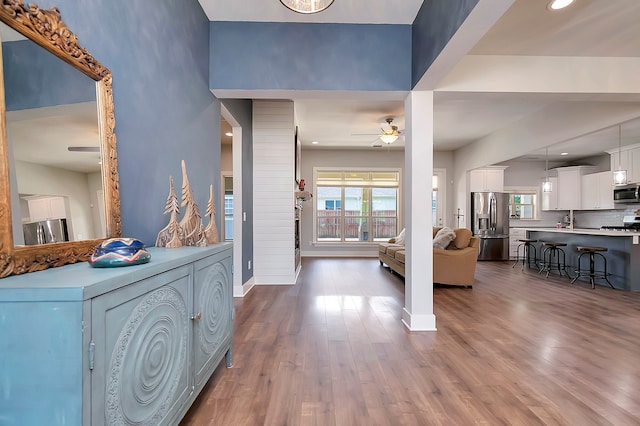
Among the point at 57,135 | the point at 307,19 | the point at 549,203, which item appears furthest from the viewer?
the point at 549,203

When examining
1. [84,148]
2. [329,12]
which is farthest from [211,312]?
[329,12]

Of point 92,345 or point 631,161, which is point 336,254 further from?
point 92,345

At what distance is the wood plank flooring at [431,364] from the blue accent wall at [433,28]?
2.33m

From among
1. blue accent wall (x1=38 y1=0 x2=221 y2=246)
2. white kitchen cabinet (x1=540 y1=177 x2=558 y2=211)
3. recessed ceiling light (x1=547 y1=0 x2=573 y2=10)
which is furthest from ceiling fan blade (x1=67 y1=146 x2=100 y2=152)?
white kitchen cabinet (x1=540 y1=177 x2=558 y2=211)

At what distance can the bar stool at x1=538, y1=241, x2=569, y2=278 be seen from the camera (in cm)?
594

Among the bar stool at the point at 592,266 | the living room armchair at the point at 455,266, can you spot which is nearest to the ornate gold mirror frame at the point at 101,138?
the living room armchair at the point at 455,266

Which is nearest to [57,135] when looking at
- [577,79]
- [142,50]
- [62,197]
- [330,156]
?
[62,197]

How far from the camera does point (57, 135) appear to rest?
1.34 m

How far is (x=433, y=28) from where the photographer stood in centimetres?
246

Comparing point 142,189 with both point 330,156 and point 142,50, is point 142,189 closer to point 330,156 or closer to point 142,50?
point 142,50

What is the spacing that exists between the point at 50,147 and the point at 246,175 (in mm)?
3328

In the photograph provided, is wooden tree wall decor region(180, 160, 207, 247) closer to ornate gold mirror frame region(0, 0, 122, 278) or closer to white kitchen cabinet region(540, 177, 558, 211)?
ornate gold mirror frame region(0, 0, 122, 278)

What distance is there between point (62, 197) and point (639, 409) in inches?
128

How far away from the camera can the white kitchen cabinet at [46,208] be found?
116 centimetres
